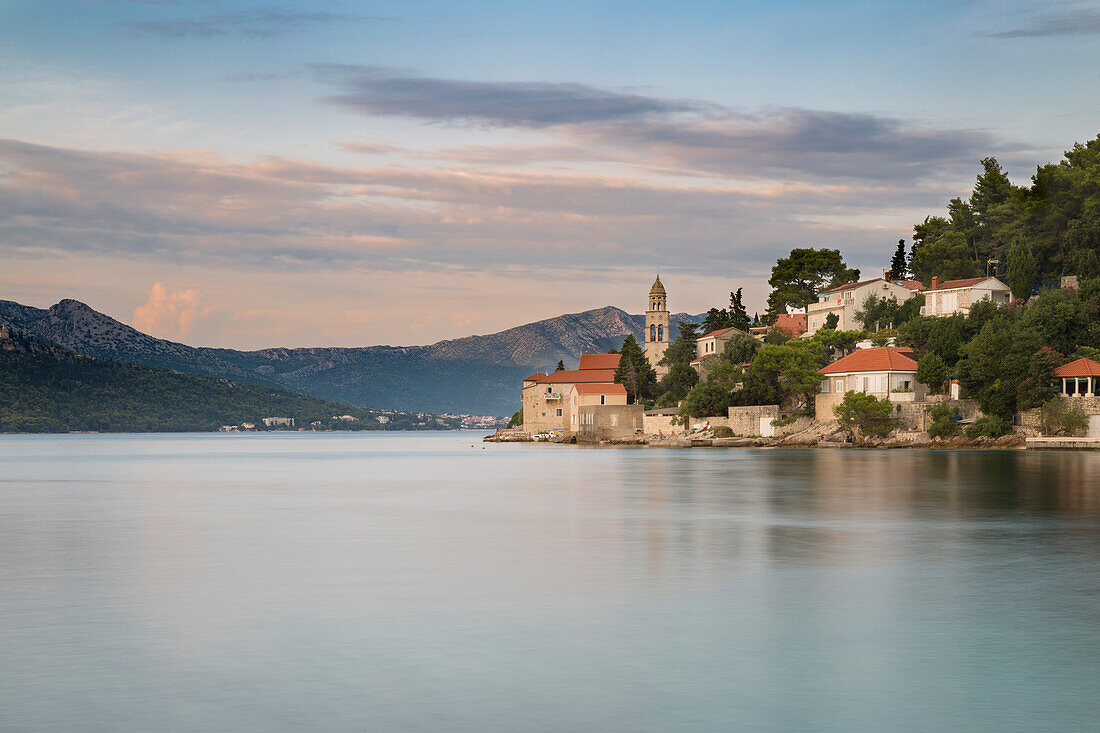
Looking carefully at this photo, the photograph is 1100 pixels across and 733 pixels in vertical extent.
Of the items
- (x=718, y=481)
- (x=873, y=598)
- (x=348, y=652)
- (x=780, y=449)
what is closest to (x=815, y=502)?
(x=718, y=481)

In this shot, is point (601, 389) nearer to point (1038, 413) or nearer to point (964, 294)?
point (964, 294)

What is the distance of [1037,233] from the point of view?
7250cm

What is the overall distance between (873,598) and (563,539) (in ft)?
27.2

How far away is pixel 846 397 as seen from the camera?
218ft

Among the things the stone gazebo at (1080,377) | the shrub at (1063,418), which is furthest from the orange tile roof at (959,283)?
the shrub at (1063,418)

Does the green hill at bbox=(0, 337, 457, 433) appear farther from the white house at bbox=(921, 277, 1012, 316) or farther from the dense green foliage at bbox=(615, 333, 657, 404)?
the white house at bbox=(921, 277, 1012, 316)

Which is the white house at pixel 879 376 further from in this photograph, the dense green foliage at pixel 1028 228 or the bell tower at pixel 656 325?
the bell tower at pixel 656 325

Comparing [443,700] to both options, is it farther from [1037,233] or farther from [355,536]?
[1037,233]

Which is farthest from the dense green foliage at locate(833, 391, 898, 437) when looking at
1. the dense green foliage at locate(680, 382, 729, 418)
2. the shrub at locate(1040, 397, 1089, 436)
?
the dense green foliage at locate(680, 382, 729, 418)

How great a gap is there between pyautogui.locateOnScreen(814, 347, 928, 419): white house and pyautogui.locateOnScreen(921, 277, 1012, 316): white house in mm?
5900

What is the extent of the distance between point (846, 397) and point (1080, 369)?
45.2ft

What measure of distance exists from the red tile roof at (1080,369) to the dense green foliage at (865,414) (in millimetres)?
10300

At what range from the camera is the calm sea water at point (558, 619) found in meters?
8.15

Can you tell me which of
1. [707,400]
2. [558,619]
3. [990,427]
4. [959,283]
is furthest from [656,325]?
[558,619]
